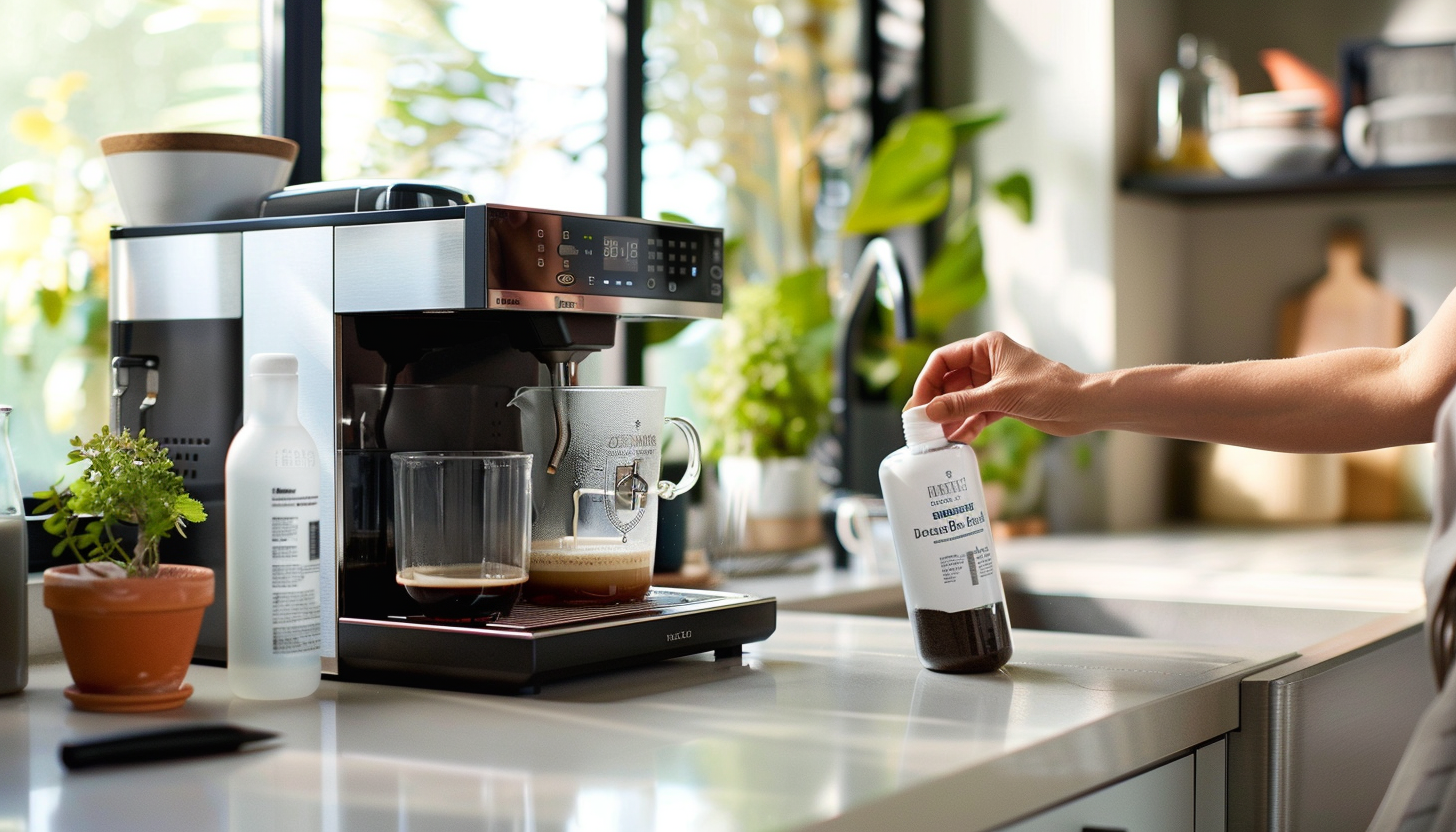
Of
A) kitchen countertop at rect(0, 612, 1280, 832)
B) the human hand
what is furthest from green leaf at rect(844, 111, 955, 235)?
kitchen countertop at rect(0, 612, 1280, 832)

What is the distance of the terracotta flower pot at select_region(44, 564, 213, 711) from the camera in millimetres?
938

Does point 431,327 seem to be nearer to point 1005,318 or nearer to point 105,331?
point 105,331

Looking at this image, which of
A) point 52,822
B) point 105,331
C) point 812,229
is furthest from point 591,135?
point 52,822

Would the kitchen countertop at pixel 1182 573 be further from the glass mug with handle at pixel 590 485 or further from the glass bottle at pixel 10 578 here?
the glass bottle at pixel 10 578

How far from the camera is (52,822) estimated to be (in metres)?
0.70

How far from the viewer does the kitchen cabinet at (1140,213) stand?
2801 millimetres

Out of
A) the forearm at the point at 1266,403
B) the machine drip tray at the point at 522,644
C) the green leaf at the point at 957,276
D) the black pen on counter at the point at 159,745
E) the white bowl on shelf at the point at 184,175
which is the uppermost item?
the green leaf at the point at 957,276

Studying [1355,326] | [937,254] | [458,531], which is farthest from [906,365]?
[458,531]

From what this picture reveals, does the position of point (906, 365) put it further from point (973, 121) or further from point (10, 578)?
point (10, 578)

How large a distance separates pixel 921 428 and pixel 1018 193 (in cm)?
176

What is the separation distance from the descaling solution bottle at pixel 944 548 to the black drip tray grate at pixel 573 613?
178 mm

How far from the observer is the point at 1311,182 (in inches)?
108

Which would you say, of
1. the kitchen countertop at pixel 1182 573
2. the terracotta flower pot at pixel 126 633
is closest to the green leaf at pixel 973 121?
the kitchen countertop at pixel 1182 573

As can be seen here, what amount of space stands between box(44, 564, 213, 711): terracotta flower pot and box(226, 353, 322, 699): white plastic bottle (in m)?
0.04
